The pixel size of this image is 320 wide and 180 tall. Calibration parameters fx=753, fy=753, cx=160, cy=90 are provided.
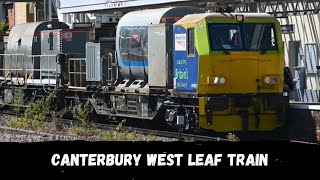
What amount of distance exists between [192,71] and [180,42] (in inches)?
34.0

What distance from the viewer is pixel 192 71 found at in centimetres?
1756

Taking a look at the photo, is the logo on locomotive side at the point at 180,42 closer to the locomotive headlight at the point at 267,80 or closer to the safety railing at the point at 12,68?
the locomotive headlight at the point at 267,80

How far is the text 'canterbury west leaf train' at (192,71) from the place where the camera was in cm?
1736

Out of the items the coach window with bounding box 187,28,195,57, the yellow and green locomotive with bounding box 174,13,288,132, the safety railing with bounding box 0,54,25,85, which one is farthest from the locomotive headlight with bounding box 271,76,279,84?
the safety railing with bounding box 0,54,25,85

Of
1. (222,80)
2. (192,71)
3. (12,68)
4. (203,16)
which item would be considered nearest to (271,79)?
(222,80)

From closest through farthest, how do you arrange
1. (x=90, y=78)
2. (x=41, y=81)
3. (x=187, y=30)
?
(x=187, y=30)
(x=90, y=78)
(x=41, y=81)

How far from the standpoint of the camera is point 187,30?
57.9 feet

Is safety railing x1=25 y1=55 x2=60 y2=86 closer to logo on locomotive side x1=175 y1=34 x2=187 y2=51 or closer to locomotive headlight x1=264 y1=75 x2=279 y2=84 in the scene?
logo on locomotive side x1=175 y1=34 x2=187 y2=51

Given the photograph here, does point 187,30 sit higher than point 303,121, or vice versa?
point 187,30

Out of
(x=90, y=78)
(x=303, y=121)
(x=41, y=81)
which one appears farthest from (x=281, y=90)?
(x=41, y=81)

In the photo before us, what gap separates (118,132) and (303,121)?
4.44m

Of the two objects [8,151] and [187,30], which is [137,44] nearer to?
[187,30]

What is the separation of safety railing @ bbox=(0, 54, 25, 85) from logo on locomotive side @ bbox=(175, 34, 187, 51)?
37.4 ft

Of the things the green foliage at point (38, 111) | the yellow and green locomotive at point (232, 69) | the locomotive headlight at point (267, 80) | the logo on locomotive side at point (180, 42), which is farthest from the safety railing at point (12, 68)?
the locomotive headlight at point (267, 80)
